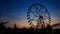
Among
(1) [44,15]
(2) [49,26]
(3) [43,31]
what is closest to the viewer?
(1) [44,15]

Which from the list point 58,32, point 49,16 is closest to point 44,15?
point 49,16

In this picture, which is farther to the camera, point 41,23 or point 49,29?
point 49,29

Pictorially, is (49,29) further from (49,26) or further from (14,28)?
(14,28)

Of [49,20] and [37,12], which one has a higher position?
[37,12]

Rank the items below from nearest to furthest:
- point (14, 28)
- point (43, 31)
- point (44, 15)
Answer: point (44, 15), point (43, 31), point (14, 28)

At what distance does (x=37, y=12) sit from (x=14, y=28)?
19403 mm

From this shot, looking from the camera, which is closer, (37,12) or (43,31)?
(37,12)

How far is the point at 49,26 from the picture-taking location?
4653 centimetres

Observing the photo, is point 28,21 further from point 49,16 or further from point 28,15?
point 49,16

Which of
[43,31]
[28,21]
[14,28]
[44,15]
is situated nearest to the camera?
[28,21]

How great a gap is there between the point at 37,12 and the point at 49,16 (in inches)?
142

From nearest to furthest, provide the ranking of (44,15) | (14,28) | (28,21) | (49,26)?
(28,21) < (44,15) < (49,26) < (14,28)

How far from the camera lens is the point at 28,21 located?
37188 mm

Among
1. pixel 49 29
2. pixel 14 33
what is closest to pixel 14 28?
pixel 14 33
